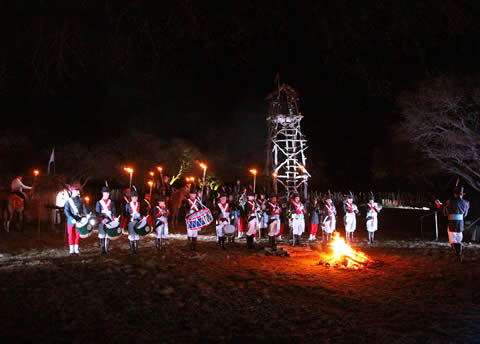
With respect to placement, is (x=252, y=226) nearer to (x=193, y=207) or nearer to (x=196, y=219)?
(x=196, y=219)

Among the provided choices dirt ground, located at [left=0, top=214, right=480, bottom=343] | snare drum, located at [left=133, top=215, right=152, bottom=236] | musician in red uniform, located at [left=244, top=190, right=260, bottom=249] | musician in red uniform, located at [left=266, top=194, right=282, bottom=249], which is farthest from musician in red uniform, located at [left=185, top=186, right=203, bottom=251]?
musician in red uniform, located at [left=266, top=194, right=282, bottom=249]

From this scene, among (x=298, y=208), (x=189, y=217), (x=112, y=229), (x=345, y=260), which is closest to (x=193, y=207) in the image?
(x=189, y=217)

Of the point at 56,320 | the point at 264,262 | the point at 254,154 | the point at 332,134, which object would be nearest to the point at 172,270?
the point at 264,262

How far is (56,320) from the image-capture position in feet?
17.0

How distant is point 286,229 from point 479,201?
32.5 ft

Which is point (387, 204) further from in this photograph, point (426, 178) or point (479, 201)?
point (479, 201)

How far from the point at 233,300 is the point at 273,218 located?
22.3ft

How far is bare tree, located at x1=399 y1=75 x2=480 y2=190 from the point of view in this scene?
728 inches

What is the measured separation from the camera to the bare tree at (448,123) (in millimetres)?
18500

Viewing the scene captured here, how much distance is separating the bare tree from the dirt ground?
35.1 ft

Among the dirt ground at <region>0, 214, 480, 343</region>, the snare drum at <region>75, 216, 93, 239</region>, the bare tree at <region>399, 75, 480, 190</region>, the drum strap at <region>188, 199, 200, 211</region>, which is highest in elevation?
the bare tree at <region>399, 75, 480, 190</region>

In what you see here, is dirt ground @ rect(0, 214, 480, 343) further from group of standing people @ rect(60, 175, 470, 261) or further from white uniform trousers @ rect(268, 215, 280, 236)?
white uniform trousers @ rect(268, 215, 280, 236)

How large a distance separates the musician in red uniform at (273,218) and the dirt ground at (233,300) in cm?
228

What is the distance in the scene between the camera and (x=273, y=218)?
13.0m
